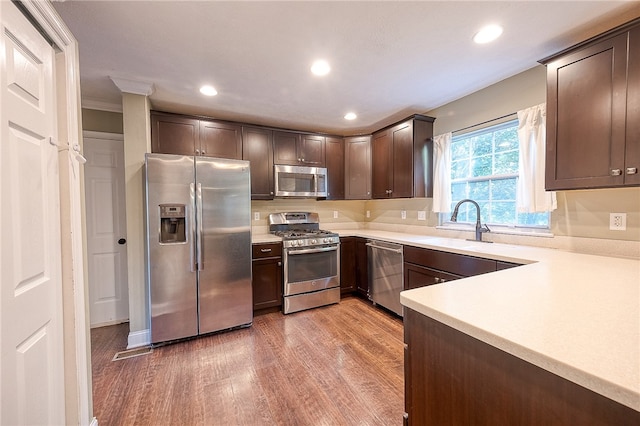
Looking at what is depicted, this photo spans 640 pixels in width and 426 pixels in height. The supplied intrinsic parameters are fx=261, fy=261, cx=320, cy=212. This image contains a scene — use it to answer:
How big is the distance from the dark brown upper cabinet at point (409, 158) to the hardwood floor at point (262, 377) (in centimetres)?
156

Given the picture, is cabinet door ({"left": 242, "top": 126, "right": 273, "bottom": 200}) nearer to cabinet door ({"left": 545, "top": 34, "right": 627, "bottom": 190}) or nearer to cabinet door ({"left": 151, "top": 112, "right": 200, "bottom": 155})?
cabinet door ({"left": 151, "top": 112, "right": 200, "bottom": 155})

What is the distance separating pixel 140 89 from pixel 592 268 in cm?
361

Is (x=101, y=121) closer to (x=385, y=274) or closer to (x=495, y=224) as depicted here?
(x=385, y=274)

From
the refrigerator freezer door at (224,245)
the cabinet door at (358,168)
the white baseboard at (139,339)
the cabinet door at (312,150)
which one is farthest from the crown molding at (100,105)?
the cabinet door at (358,168)

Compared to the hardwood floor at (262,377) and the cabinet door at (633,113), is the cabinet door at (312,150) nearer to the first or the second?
the hardwood floor at (262,377)

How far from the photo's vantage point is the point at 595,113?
1614 mm

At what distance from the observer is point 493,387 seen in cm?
77

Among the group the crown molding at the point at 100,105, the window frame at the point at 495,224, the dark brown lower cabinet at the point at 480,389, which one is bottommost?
the dark brown lower cabinet at the point at 480,389

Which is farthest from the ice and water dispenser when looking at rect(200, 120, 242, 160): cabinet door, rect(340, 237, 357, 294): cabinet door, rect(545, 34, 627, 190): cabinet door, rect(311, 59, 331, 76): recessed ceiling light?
rect(545, 34, 627, 190): cabinet door

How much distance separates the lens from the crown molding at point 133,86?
2.30m

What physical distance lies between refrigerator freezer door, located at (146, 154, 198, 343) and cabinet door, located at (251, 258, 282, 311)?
66cm

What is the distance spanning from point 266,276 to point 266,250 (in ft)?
0.99

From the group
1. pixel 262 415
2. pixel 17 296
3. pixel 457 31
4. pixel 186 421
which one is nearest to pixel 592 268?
pixel 457 31

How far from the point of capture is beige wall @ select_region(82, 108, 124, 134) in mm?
2771
